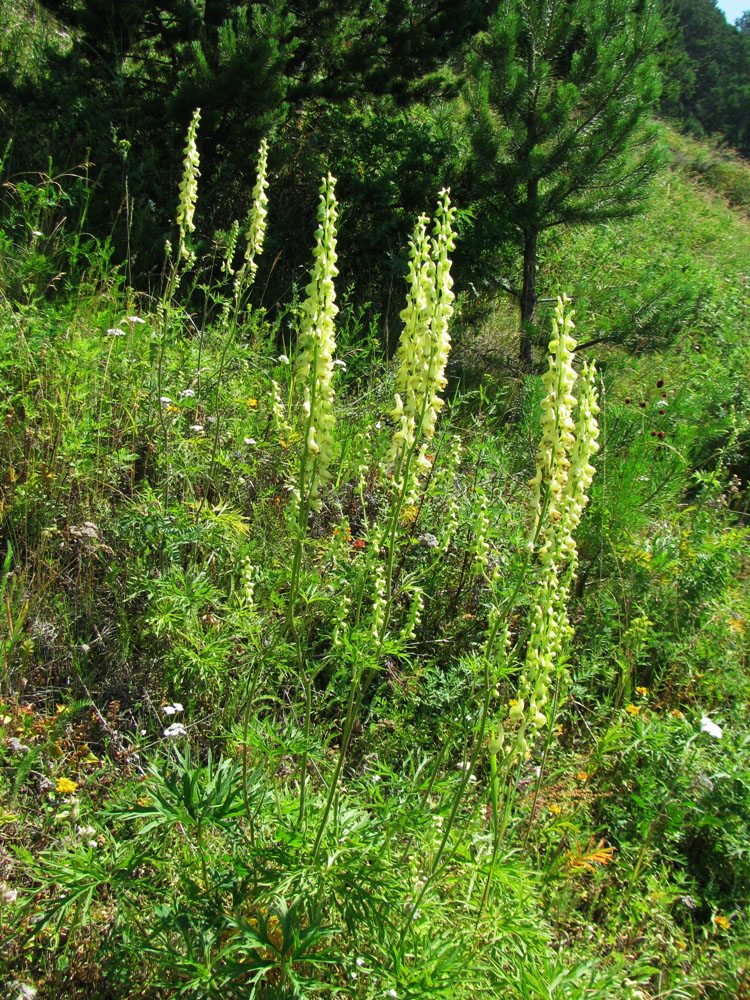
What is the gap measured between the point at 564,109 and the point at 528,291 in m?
1.61

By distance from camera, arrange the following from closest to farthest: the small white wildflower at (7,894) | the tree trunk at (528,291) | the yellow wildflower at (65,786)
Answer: the small white wildflower at (7,894), the yellow wildflower at (65,786), the tree trunk at (528,291)

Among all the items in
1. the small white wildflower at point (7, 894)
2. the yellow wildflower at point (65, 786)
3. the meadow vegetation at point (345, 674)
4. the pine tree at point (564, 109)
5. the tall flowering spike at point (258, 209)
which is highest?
the pine tree at point (564, 109)

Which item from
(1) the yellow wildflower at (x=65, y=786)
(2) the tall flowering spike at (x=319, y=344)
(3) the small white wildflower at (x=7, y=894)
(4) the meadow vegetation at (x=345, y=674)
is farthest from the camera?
(1) the yellow wildflower at (x=65, y=786)

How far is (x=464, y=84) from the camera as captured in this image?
7797 mm

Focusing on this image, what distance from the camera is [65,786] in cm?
247

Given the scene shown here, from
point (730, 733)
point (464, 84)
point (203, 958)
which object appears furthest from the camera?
point (464, 84)

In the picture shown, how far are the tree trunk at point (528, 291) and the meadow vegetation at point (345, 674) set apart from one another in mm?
1344

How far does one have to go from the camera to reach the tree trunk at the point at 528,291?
22.8ft

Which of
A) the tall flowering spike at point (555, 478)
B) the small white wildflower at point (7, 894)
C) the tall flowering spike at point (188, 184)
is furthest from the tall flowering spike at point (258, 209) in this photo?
the small white wildflower at point (7, 894)

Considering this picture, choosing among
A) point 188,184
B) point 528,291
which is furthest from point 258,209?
point 528,291

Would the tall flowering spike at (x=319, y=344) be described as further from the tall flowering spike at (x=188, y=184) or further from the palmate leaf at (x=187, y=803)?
the tall flowering spike at (x=188, y=184)

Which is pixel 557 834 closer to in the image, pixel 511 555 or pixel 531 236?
pixel 511 555

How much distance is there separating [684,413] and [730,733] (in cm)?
278

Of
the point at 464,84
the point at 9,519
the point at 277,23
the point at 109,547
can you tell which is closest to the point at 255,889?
the point at 109,547
